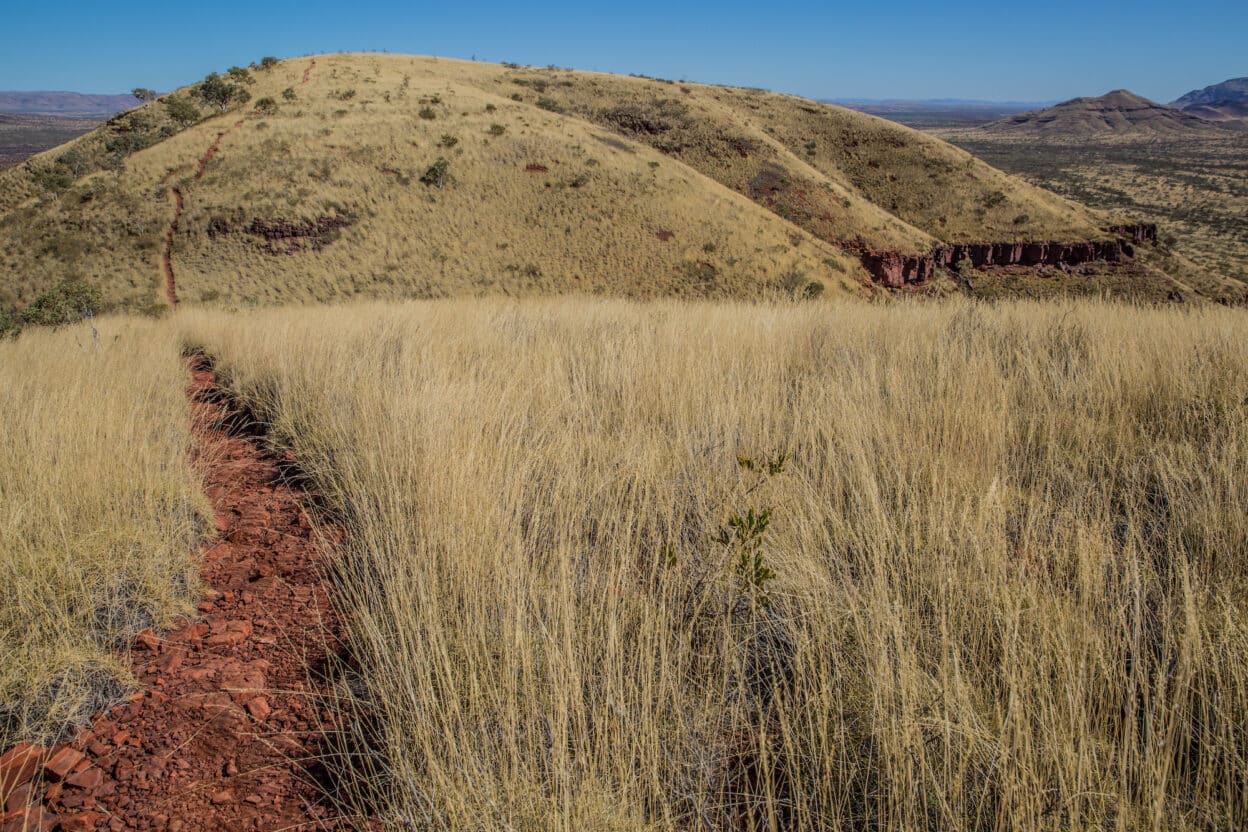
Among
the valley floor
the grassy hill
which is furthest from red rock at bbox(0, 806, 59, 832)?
the valley floor

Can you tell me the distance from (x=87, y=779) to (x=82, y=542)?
109 cm

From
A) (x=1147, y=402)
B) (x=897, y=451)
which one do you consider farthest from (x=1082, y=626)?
(x=1147, y=402)

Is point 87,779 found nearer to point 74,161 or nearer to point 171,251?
point 171,251

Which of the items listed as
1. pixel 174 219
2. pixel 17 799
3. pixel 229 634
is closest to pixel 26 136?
pixel 174 219

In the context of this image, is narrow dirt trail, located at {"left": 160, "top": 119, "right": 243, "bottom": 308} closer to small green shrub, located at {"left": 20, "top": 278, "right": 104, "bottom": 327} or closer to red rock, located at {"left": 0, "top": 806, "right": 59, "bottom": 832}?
small green shrub, located at {"left": 20, "top": 278, "right": 104, "bottom": 327}

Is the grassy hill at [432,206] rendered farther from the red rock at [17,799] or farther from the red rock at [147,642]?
the red rock at [17,799]

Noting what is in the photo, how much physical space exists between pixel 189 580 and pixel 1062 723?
2.90 metres

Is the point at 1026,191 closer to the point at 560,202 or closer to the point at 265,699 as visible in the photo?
the point at 560,202

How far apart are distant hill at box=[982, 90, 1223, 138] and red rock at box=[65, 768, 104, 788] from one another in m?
207

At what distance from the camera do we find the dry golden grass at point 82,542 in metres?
1.89

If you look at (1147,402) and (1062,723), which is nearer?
(1062,723)

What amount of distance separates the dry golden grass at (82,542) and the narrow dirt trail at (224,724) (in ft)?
0.39

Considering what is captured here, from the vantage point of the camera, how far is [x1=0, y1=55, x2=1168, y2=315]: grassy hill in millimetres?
27281

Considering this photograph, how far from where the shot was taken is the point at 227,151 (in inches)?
1271
